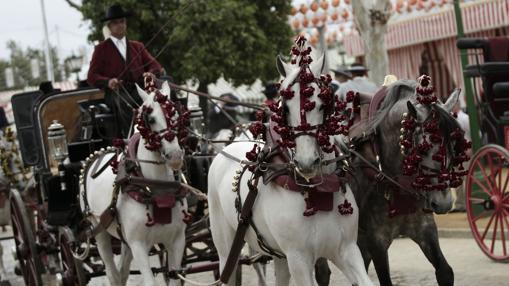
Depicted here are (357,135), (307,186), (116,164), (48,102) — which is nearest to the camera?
(307,186)

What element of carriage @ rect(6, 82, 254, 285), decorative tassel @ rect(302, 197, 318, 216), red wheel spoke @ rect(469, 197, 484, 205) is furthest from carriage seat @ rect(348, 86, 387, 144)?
red wheel spoke @ rect(469, 197, 484, 205)

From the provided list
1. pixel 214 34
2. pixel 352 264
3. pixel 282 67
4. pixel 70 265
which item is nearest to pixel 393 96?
pixel 282 67

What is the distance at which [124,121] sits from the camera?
9898mm

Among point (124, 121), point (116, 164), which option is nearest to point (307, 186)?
point (116, 164)

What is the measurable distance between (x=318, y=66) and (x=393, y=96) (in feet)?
4.36

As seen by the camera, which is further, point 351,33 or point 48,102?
point 351,33

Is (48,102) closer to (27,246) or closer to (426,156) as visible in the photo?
(27,246)

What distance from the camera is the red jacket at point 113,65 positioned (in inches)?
391

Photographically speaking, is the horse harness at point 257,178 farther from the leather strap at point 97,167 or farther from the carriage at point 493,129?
the carriage at point 493,129

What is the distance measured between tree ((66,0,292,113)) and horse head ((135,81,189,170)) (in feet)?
53.6

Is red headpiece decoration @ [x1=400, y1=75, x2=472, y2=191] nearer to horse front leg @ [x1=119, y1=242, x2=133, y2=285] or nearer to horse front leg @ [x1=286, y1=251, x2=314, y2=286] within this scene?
horse front leg @ [x1=286, y1=251, x2=314, y2=286]

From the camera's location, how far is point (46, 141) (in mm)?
10695

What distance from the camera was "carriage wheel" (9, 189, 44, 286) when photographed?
10680mm

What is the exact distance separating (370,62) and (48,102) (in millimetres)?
6884
